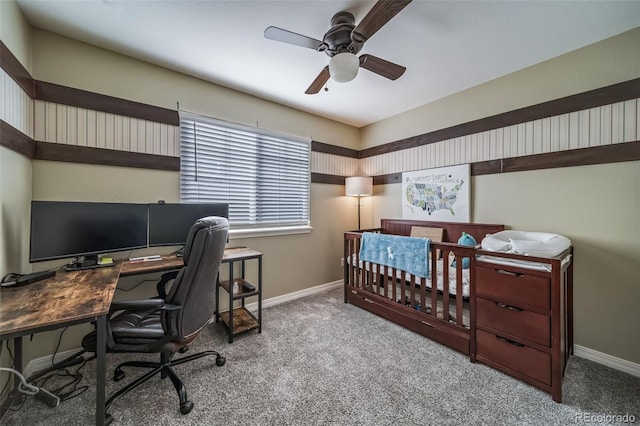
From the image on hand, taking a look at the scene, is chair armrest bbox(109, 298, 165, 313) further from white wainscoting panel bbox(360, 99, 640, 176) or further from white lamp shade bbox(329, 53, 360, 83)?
white wainscoting panel bbox(360, 99, 640, 176)

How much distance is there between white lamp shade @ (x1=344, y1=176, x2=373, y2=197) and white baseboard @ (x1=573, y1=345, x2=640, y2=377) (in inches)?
102

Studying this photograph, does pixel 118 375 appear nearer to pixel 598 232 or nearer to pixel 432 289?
pixel 432 289

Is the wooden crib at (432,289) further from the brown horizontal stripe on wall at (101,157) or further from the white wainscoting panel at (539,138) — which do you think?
the brown horizontal stripe on wall at (101,157)

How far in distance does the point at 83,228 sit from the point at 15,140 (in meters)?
0.67

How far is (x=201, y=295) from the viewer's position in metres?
1.54

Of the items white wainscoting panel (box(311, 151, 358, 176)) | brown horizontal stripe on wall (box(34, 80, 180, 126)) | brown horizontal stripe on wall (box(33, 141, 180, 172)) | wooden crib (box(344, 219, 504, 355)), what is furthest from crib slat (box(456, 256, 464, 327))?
brown horizontal stripe on wall (box(34, 80, 180, 126))

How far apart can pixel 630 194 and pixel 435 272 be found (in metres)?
1.55

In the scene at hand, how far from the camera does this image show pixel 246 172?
2.95 m

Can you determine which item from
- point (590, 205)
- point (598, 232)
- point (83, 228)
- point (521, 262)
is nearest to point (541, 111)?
point (590, 205)

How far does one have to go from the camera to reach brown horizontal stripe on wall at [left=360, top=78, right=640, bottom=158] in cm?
190

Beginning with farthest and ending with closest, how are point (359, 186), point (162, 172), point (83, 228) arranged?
point (359, 186) → point (162, 172) → point (83, 228)

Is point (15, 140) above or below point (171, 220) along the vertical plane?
above

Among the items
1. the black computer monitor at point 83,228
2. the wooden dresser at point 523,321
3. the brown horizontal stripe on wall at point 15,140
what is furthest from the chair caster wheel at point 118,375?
the wooden dresser at point 523,321

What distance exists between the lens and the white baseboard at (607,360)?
1.83 metres
